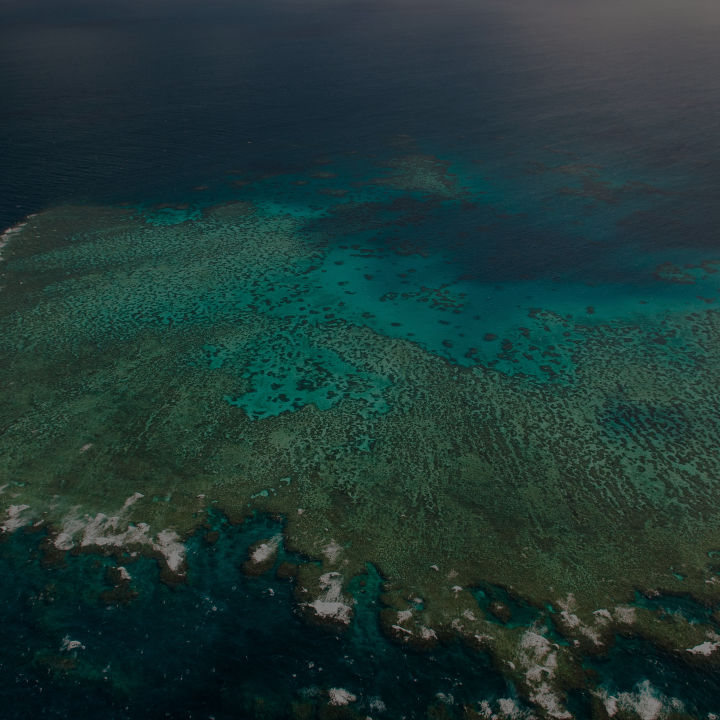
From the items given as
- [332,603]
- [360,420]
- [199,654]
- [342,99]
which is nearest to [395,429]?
[360,420]

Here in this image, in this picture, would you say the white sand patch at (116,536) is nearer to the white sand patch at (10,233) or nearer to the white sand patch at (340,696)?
the white sand patch at (340,696)

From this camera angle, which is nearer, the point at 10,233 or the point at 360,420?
the point at 360,420

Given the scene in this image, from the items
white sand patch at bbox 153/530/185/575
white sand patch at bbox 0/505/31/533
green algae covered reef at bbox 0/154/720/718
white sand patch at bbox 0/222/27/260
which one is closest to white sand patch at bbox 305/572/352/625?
green algae covered reef at bbox 0/154/720/718

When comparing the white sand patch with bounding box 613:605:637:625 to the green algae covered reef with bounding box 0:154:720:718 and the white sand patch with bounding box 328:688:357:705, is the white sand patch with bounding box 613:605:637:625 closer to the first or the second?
the green algae covered reef with bounding box 0:154:720:718

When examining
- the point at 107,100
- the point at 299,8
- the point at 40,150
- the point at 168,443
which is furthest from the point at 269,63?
the point at 168,443

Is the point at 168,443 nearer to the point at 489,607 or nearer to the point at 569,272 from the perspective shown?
the point at 489,607

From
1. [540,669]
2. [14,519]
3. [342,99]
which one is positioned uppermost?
[342,99]

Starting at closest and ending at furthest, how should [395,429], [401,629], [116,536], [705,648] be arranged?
[705,648] < [401,629] < [116,536] < [395,429]

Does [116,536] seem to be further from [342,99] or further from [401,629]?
[342,99]
